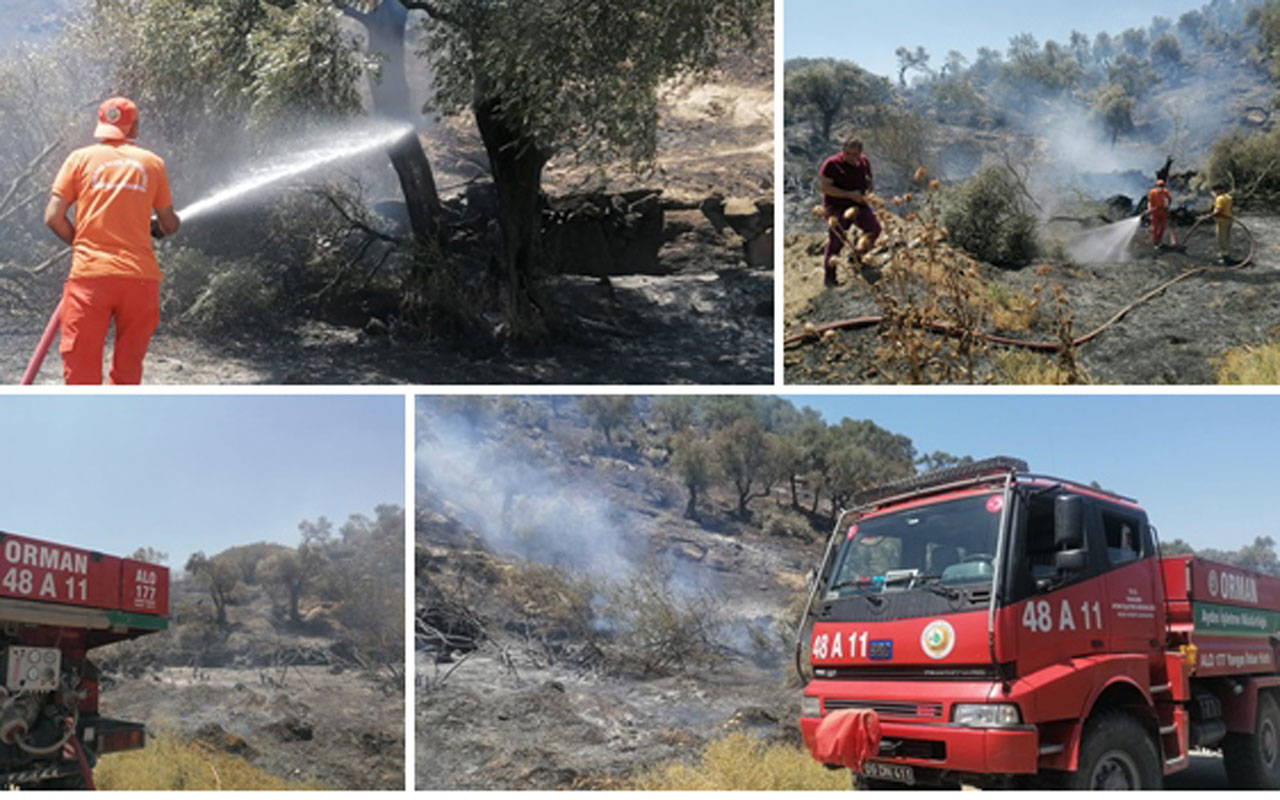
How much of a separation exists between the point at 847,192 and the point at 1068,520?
161 inches

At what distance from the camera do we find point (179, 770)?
30.7ft

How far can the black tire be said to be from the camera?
5.29m

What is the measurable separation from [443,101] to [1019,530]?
924 cm

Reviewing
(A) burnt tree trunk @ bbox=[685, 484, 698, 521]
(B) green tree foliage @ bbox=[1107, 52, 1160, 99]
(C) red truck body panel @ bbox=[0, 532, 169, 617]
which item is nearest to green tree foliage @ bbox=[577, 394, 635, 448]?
(A) burnt tree trunk @ bbox=[685, 484, 698, 521]

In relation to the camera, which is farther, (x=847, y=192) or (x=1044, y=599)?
(x=847, y=192)

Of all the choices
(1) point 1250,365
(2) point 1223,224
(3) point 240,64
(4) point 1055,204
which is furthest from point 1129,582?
(3) point 240,64

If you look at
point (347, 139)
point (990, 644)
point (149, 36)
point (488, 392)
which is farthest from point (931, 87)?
point (990, 644)

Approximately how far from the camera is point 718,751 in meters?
7.59

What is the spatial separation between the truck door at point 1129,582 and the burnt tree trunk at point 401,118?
347 inches

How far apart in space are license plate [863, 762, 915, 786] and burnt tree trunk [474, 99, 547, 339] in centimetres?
803

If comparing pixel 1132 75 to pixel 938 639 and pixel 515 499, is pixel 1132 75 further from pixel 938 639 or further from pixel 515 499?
pixel 938 639

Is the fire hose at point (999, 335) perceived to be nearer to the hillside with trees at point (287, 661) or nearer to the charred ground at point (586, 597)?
the charred ground at point (586, 597)

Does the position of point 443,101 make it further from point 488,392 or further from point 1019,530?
point 1019,530

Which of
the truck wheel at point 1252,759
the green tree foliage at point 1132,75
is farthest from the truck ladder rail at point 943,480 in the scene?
the green tree foliage at point 1132,75
